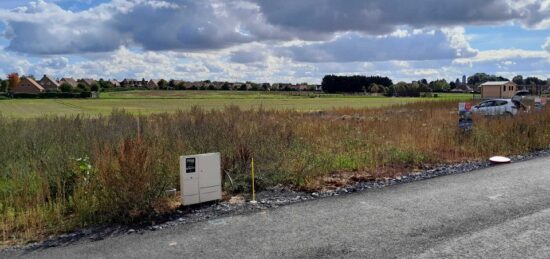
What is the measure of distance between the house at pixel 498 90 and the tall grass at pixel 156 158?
206 feet

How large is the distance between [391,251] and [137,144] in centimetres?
400

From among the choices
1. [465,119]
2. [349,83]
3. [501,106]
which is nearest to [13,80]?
[349,83]

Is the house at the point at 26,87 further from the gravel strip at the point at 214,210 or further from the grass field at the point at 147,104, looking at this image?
the gravel strip at the point at 214,210

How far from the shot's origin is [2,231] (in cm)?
651

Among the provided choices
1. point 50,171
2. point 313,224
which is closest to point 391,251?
point 313,224

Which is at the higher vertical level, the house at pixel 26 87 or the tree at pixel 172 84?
the tree at pixel 172 84

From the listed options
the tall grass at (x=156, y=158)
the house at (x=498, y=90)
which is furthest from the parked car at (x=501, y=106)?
the house at (x=498, y=90)

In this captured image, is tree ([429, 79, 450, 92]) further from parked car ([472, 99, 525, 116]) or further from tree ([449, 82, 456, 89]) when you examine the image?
parked car ([472, 99, 525, 116])

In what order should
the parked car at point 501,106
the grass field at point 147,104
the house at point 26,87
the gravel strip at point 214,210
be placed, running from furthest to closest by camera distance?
the house at point 26,87 < the grass field at point 147,104 < the parked car at point 501,106 < the gravel strip at point 214,210

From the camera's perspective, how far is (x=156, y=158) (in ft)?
29.8

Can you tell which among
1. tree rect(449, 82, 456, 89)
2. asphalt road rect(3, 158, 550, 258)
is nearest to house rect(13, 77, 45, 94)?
tree rect(449, 82, 456, 89)

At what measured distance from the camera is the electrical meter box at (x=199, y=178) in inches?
296

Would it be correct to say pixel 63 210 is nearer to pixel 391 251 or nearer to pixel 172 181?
pixel 172 181

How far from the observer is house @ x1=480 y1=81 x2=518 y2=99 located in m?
76.1
